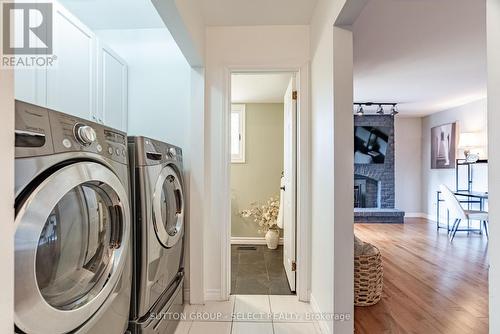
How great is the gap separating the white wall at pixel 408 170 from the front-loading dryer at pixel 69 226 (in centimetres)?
650

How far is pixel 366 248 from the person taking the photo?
2316mm

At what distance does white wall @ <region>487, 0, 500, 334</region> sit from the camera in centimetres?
69

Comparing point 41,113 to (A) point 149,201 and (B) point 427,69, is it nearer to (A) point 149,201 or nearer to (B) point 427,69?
(A) point 149,201

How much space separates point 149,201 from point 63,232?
608mm

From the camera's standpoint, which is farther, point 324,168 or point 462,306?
point 462,306

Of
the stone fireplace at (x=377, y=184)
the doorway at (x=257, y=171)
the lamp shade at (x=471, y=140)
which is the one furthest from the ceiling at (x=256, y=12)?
the lamp shade at (x=471, y=140)

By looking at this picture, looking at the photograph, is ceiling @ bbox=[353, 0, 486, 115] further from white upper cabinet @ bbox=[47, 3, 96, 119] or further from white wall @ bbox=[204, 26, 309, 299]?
white upper cabinet @ bbox=[47, 3, 96, 119]

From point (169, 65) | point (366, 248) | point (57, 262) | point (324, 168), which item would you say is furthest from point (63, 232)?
point (366, 248)

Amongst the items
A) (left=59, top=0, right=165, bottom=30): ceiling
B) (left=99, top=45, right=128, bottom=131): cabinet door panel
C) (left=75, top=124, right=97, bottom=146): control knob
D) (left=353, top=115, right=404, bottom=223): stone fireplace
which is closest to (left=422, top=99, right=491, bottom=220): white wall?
(left=353, top=115, right=404, bottom=223): stone fireplace

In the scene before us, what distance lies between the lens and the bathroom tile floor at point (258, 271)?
2.52m

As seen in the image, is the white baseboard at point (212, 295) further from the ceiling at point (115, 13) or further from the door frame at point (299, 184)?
the ceiling at point (115, 13)

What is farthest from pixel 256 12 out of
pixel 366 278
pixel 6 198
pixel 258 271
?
pixel 258 271

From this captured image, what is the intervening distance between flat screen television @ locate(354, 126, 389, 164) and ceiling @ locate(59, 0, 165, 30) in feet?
15.9

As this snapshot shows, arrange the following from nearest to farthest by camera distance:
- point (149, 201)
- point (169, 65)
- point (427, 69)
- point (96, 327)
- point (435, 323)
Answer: point (96, 327) < point (149, 201) < point (435, 323) < point (169, 65) < point (427, 69)
